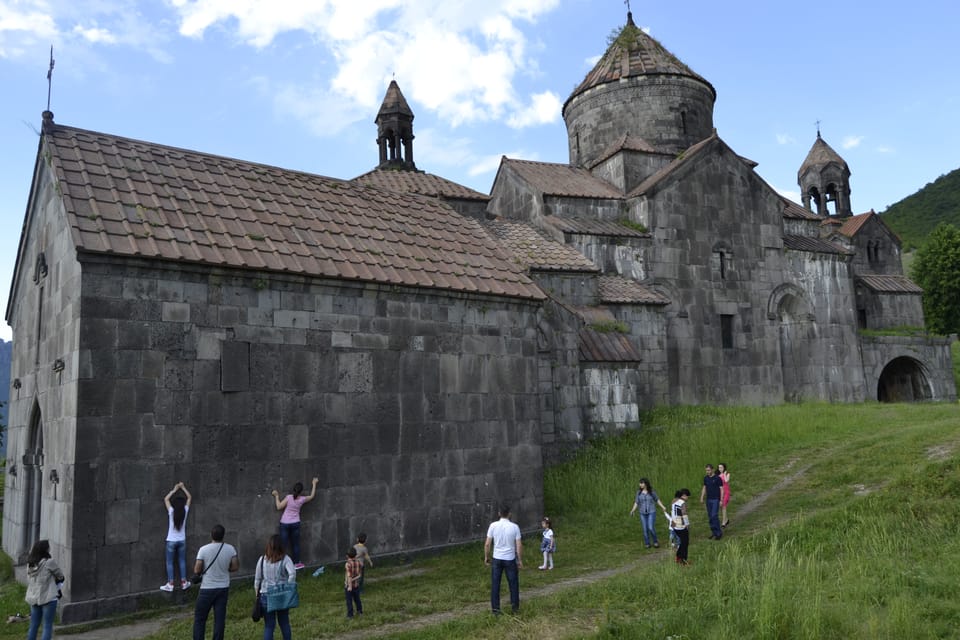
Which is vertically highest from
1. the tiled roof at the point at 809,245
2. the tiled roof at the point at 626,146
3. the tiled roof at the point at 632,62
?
the tiled roof at the point at 632,62

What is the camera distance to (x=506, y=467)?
38.0 ft

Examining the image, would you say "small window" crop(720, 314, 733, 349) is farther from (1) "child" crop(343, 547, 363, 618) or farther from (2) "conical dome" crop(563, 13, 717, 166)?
(1) "child" crop(343, 547, 363, 618)

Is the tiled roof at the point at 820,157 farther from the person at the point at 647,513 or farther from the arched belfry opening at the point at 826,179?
the person at the point at 647,513

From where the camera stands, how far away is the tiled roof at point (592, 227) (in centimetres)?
1905

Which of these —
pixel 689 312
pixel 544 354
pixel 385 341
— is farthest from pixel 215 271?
pixel 689 312

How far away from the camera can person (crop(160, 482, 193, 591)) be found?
325 inches

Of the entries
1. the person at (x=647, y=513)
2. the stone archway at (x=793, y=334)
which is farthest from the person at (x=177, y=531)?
the stone archway at (x=793, y=334)

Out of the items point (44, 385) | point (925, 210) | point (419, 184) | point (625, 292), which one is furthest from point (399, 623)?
point (925, 210)

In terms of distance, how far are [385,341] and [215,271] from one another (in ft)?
8.62

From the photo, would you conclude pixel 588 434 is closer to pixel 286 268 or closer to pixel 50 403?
pixel 286 268

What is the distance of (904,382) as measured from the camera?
2536cm

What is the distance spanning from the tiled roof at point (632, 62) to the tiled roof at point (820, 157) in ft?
36.0

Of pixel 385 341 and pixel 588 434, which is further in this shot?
pixel 588 434

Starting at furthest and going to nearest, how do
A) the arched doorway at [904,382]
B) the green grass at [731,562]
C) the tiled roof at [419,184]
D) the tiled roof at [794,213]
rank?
the arched doorway at [904,382]
the tiled roof at [794,213]
the tiled roof at [419,184]
the green grass at [731,562]
